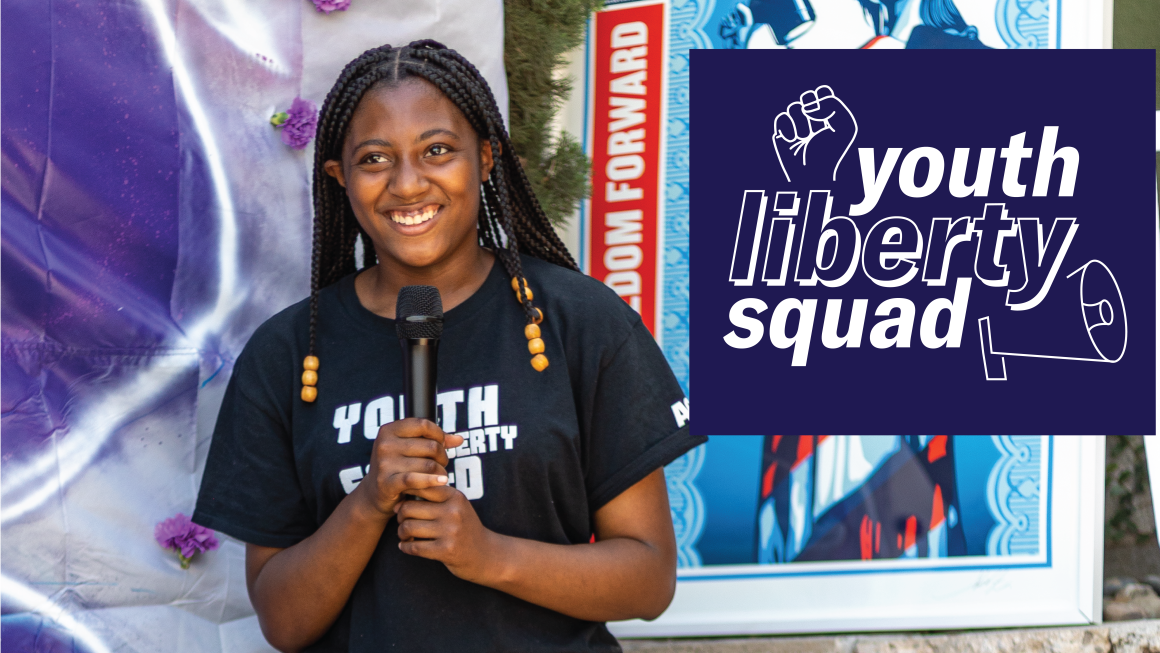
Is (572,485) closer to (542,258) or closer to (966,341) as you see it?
(542,258)

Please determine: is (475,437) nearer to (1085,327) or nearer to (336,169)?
(336,169)

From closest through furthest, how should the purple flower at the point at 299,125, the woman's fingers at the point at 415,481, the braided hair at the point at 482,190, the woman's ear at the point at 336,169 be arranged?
the woman's fingers at the point at 415,481
the braided hair at the point at 482,190
the woman's ear at the point at 336,169
the purple flower at the point at 299,125

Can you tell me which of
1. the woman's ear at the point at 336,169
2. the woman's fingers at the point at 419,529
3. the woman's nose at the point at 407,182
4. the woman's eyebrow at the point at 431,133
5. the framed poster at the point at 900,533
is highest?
the woman's eyebrow at the point at 431,133

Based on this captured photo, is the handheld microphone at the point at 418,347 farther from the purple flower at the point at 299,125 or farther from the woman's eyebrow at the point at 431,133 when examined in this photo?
the purple flower at the point at 299,125

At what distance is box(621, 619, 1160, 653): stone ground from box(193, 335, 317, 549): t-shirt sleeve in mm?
1265

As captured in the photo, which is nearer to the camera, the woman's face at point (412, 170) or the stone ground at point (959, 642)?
the woman's face at point (412, 170)

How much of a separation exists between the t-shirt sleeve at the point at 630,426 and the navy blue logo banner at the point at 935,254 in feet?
2.71

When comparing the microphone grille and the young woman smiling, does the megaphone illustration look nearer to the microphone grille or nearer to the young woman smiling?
the young woman smiling

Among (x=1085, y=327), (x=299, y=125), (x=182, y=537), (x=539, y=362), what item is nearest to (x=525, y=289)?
(x=539, y=362)

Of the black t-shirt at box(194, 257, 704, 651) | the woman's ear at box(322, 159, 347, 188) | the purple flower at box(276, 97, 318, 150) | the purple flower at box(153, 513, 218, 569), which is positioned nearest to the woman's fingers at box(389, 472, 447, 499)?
the black t-shirt at box(194, 257, 704, 651)

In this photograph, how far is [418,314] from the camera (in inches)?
58.1

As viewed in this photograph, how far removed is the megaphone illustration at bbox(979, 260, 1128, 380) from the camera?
8.69 feet

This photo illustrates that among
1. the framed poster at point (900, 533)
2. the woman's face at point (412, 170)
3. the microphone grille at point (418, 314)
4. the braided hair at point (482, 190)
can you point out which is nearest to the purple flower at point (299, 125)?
the braided hair at point (482, 190)

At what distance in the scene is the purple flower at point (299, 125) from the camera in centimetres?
245
